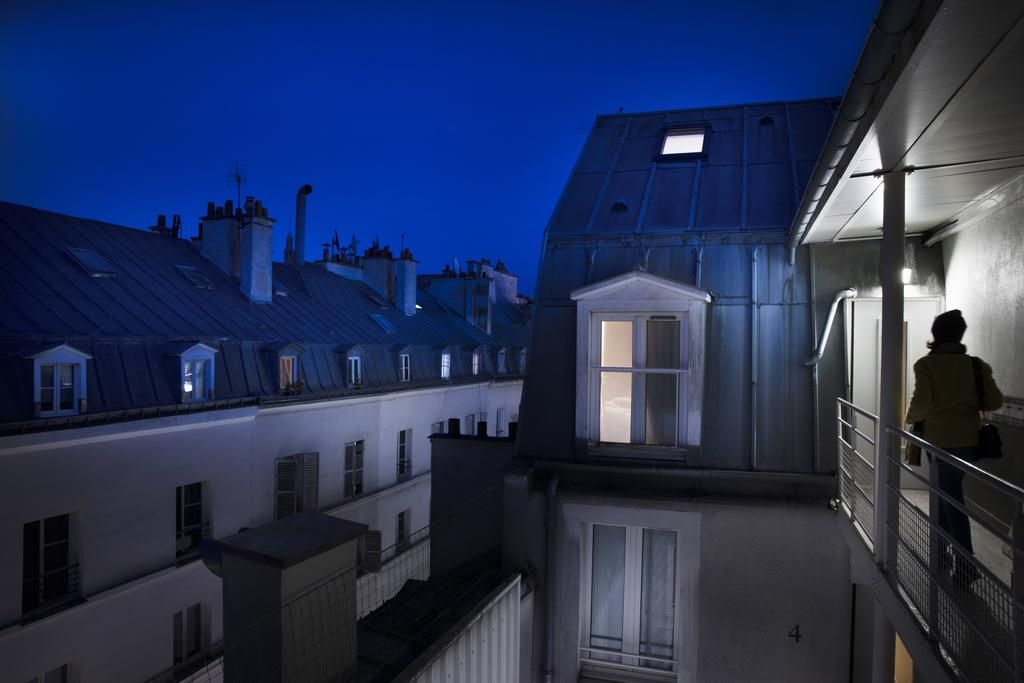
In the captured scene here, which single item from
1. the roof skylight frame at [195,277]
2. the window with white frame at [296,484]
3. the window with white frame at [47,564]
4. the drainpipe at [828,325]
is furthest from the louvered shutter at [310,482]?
the drainpipe at [828,325]

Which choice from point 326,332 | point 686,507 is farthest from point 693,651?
point 326,332

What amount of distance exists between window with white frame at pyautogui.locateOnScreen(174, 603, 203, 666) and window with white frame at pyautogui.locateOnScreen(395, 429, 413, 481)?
8.07m

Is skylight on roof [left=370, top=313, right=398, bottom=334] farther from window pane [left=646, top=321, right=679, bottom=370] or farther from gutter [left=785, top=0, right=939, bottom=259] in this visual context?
gutter [left=785, top=0, right=939, bottom=259]

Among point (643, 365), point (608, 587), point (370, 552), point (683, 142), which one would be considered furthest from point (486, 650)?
point (683, 142)

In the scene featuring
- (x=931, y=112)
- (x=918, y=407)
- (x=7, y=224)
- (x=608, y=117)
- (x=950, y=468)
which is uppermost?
(x=608, y=117)

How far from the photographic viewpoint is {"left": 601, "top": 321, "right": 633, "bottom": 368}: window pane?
7027 millimetres

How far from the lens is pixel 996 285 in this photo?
16.1 ft

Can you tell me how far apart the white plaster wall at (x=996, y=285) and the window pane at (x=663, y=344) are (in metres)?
2.76

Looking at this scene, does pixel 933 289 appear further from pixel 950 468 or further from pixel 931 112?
pixel 931 112

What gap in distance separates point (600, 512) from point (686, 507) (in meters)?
0.93

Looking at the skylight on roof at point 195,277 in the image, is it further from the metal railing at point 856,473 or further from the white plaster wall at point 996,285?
the white plaster wall at point 996,285

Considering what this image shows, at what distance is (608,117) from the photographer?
31.0 ft

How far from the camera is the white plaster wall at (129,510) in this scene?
980 cm

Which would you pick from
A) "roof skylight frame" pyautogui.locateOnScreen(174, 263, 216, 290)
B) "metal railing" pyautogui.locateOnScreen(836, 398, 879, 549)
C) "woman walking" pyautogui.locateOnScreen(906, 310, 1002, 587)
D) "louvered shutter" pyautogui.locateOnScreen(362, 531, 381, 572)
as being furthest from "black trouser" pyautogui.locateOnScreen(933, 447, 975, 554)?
"roof skylight frame" pyautogui.locateOnScreen(174, 263, 216, 290)
